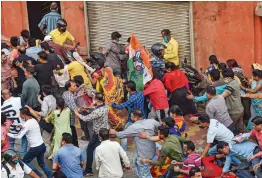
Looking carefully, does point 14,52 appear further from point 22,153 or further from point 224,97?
point 224,97

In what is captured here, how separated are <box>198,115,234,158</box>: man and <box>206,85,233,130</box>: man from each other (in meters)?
0.56

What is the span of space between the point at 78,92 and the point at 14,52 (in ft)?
6.90

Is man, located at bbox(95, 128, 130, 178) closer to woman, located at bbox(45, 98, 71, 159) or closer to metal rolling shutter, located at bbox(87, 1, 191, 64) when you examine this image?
woman, located at bbox(45, 98, 71, 159)

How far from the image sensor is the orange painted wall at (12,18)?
19.3 meters

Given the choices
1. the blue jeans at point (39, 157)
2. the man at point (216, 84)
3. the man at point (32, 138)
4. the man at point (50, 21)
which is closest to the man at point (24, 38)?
the man at point (50, 21)

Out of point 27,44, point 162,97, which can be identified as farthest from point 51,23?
point 162,97

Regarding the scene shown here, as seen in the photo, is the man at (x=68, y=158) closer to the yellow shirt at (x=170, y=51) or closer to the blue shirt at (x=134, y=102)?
the blue shirt at (x=134, y=102)

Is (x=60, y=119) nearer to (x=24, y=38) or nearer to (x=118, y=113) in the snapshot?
(x=118, y=113)

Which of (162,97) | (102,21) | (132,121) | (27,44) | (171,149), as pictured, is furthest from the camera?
(102,21)

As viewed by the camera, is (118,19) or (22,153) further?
(118,19)

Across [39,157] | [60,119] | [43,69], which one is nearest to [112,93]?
[43,69]

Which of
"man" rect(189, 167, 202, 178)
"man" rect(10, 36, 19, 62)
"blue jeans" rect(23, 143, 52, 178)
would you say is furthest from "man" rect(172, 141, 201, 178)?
"man" rect(10, 36, 19, 62)

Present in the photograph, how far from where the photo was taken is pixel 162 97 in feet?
53.9

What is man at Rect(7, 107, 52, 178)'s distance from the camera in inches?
577
